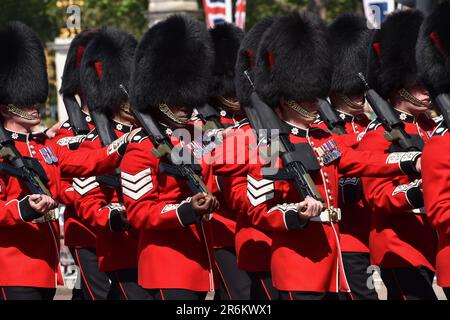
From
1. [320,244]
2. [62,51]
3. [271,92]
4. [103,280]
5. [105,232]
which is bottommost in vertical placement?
[62,51]

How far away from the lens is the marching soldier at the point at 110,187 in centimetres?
701

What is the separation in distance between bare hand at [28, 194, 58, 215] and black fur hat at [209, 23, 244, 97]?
213 centimetres

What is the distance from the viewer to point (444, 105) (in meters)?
5.60

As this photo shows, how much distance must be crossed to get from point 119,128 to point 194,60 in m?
0.73

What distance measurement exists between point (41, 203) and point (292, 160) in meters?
1.17

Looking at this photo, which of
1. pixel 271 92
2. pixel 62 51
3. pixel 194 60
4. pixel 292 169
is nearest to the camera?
pixel 292 169

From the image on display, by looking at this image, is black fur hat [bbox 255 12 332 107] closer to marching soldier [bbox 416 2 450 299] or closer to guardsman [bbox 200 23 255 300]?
guardsman [bbox 200 23 255 300]

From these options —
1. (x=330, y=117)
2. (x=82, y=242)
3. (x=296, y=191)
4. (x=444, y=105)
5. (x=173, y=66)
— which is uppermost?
(x=444, y=105)

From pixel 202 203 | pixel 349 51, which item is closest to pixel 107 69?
pixel 349 51

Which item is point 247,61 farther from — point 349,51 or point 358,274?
point 358,274

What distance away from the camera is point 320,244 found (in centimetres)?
604

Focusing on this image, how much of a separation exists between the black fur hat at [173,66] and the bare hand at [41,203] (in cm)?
65
